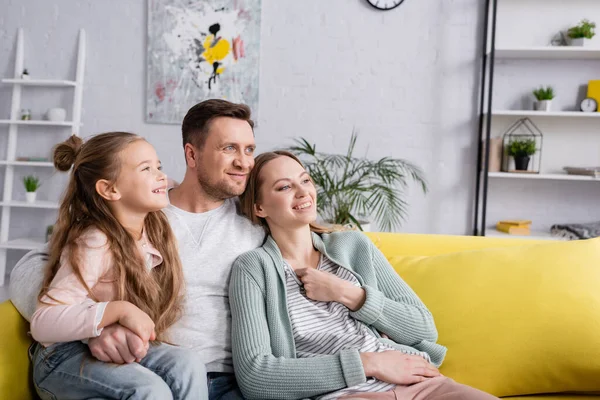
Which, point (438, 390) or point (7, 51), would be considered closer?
point (438, 390)

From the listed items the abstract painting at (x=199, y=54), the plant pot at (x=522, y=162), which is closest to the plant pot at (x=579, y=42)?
the plant pot at (x=522, y=162)

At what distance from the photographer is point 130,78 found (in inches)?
170

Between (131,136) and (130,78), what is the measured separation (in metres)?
2.81

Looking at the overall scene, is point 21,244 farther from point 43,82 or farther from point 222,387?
point 222,387

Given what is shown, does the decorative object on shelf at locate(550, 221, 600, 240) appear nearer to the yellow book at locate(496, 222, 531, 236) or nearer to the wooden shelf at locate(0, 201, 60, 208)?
the yellow book at locate(496, 222, 531, 236)

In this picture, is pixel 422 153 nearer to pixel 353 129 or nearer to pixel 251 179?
pixel 353 129

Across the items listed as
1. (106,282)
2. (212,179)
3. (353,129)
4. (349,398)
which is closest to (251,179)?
(212,179)

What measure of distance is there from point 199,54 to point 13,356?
3006mm

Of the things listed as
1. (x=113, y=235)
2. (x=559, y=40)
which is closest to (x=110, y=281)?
(x=113, y=235)

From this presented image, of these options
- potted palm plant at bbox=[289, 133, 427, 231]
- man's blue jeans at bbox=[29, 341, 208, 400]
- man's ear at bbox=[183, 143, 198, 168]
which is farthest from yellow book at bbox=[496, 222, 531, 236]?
man's blue jeans at bbox=[29, 341, 208, 400]

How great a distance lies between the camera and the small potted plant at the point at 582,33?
370cm

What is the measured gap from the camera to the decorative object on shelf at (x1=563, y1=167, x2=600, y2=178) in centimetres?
364

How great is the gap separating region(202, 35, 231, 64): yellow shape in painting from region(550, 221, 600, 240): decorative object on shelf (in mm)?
2356

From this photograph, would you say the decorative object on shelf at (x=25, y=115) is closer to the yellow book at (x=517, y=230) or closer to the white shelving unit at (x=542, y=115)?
the white shelving unit at (x=542, y=115)
